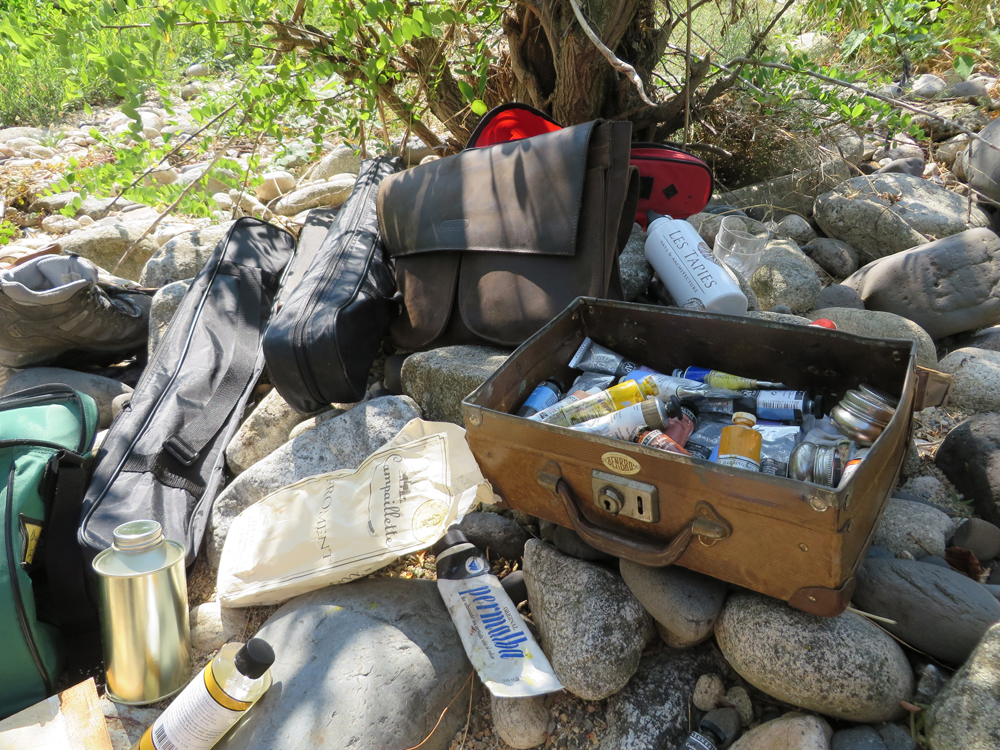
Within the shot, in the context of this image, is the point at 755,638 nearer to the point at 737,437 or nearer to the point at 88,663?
the point at 737,437

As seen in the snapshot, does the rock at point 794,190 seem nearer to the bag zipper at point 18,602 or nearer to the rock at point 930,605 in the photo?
the rock at point 930,605

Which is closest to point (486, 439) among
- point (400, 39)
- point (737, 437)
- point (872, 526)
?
point (737, 437)

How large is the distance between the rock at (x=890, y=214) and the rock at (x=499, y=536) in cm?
202

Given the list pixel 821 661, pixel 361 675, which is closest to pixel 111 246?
pixel 361 675

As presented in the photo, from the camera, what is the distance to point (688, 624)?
1.33 m

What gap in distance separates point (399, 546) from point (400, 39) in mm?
1522

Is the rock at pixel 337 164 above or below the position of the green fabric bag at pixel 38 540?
above

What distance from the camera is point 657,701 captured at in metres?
1.33

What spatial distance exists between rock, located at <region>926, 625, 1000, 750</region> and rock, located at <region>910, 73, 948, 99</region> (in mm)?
3513

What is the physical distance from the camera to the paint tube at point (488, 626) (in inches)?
54.1

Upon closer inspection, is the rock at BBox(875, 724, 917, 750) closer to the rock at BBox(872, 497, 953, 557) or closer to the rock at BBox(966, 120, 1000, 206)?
the rock at BBox(872, 497, 953, 557)

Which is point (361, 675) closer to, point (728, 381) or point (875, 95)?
point (728, 381)

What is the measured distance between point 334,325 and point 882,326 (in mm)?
1668

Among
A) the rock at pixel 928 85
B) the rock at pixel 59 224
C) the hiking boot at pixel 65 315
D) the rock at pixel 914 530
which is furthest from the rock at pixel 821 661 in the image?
the rock at pixel 59 224
